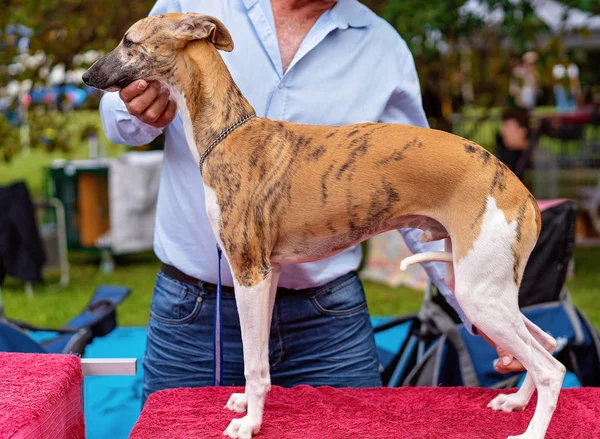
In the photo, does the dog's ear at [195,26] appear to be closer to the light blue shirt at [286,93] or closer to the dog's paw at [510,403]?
the light blue shirt at [286,93]

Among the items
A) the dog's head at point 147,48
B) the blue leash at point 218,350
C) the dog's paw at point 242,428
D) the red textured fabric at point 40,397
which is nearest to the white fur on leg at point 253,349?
the dog's paw at point 242,428

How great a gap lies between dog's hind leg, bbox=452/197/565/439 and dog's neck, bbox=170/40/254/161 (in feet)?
1.82

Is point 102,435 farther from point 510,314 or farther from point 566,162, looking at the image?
point 566,162

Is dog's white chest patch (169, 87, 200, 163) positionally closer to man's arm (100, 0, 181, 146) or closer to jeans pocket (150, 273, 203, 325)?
man's arm (100, 0, 181, 146)

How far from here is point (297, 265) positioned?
2121 mm

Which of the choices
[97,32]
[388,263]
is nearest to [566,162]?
[388,263]

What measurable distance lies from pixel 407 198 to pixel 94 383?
330cm

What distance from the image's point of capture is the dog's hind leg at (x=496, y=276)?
1546 millimetres

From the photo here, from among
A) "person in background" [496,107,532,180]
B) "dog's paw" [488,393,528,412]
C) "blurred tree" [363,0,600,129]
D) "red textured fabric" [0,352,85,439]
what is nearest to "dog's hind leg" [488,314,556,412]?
"dog's paw" [488,393,528,412]

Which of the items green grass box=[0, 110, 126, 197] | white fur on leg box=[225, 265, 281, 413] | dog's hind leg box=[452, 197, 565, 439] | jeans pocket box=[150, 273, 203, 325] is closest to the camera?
dog's hind leg box=[452, 197, 565, 439]

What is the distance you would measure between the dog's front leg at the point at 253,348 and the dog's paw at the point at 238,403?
0.43 feet

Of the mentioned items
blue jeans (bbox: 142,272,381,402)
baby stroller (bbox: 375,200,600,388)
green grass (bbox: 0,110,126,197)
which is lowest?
green grass (bbox: 0,110,126,197)

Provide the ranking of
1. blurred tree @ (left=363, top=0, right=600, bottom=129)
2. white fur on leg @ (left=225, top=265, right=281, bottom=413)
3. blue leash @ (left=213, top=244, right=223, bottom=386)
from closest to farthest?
1. white fur on leg @ (left=225, top=265, right=281, bottom=413)
2. blue leash @ (left=213, top=244, right=223, bottom=386)
3. blurred tree @ (left=363, top=0, right=600, bottom=129)

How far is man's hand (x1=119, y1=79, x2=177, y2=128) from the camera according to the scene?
1.66 metres
